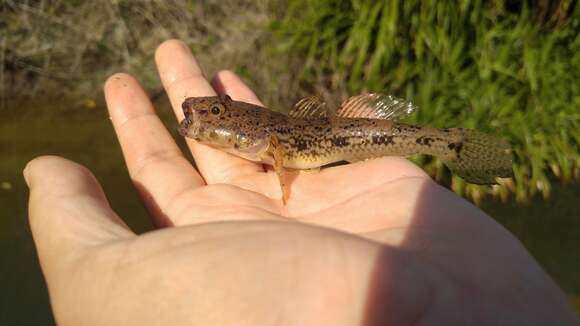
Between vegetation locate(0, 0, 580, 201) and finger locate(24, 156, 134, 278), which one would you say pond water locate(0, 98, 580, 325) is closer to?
vegetation locate(0, 0, 580, 201)

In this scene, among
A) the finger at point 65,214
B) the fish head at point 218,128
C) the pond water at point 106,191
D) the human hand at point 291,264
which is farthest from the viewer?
the pond water at point 106,191

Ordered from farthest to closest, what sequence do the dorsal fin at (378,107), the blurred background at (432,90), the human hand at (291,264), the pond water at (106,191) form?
the blurred background at (432,90)
the pond water at (106,191)
the dorsal fin at (378,107)
the human hand at (291,264)

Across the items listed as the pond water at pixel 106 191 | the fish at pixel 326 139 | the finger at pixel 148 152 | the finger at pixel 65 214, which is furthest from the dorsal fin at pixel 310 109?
the pond water at pixel 106 191

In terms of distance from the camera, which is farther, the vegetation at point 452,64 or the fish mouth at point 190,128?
the vegetation at point 452,64

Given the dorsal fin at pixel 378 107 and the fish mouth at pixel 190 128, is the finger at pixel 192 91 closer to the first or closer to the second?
the fish mouth at pixel 190 128

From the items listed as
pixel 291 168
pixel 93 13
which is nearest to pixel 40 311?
pixel 291 168

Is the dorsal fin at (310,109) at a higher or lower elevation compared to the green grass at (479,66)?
higher

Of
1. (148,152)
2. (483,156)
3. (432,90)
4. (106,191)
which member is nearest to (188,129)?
(148,152)

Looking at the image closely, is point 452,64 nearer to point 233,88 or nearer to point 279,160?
point 233,88
